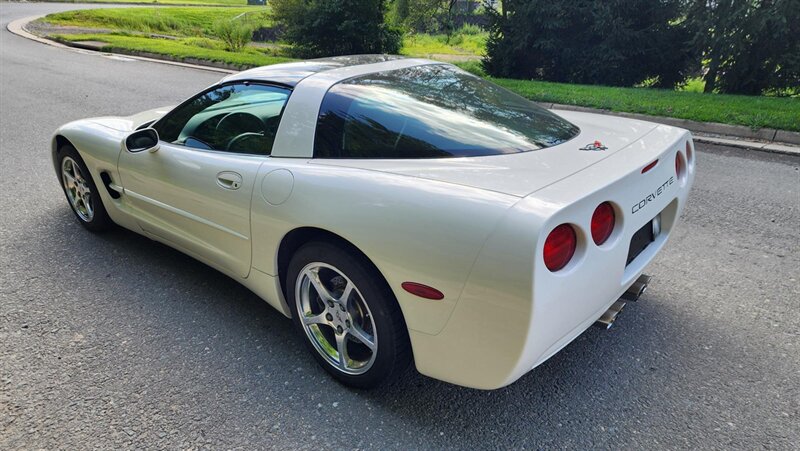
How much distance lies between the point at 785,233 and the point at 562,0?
8754 millimetres

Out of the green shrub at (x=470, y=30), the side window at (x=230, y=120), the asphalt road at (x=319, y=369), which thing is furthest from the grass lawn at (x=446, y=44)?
the asphalt road at (x=319, y=369)

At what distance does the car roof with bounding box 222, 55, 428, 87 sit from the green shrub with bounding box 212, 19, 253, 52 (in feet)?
56.9

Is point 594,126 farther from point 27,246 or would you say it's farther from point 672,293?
point 27,246

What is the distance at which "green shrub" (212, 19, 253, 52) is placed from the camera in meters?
18.7

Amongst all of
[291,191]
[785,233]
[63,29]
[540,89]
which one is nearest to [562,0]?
[540,89]

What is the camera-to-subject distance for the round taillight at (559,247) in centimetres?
180

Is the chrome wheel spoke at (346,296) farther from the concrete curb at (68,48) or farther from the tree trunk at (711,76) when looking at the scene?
the concrete curb at (68,48)

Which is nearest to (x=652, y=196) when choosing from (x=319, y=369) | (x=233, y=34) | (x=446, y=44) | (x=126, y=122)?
(x=319, y=369)

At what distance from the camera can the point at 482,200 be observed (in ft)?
6.13

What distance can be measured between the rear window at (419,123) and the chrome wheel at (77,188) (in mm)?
2341

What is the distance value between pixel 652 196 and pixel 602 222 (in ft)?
1.40

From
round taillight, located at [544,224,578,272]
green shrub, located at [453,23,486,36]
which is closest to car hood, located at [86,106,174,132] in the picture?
round taillight, located at [544,224,578,272]

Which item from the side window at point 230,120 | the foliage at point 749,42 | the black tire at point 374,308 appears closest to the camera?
the black tire at point 374,308

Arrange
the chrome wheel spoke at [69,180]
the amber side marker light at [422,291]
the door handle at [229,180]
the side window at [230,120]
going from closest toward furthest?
the amber side marker light at [422,291] → the door handle at [229,180] → the side window at [230,120] → the chrome wheel spoke at [69,180]
